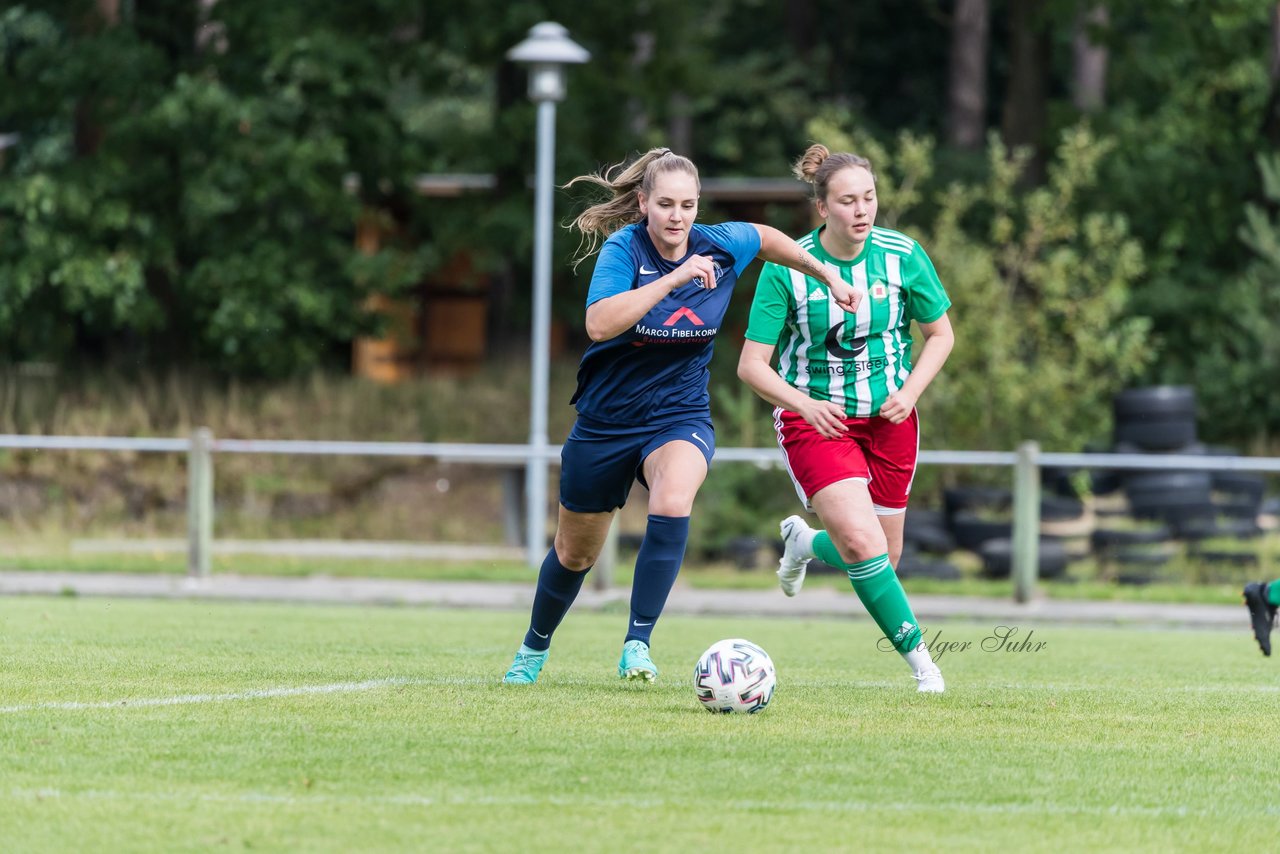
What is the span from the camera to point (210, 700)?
5.95m

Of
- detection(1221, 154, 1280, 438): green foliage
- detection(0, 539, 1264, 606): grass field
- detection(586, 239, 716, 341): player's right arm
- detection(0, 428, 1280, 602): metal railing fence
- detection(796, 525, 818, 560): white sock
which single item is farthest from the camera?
detection(1221, 154, 1280, 438): green foliage

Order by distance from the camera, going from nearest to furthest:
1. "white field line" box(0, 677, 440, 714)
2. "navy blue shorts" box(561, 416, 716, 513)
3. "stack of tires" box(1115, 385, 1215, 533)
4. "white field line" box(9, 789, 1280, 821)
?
"white field line" box(9, 789, 1280, 821), "white field line" box(0, 677, 440, 714), "navy blue shorts" box(561, 416, 716, 513), "stack of tires" box(1115, 385, 1215, 533)

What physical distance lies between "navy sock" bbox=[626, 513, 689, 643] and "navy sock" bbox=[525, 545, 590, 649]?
0.30 metres

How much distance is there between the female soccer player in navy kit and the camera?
6.27 meters

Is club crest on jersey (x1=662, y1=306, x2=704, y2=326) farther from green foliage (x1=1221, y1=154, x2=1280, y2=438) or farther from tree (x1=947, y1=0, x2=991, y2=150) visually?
tree (x1=947, y1=0, x2=991, y2=150)

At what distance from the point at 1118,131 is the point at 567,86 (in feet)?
27.3

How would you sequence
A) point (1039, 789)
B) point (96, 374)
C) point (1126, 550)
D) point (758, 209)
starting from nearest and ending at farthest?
point (1039, 789)
point (1126, 550)
point (96, 374)
point (758, 209)

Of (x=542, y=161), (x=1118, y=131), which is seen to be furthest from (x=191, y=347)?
(x=1118, y=131)

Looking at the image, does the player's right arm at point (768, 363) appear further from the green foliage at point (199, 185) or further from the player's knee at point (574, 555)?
the green foliage at point (199, 185)

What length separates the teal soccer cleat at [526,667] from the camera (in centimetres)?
666

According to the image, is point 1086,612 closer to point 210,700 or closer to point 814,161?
point 814,161

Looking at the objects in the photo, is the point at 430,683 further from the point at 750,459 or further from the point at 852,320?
the point at 750,459

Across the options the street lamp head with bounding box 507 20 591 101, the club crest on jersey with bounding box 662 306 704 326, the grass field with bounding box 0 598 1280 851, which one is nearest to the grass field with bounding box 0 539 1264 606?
the street lamp head with bounding box 507 20 591 101

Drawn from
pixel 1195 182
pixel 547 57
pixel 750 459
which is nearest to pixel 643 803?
pixel 750 459
